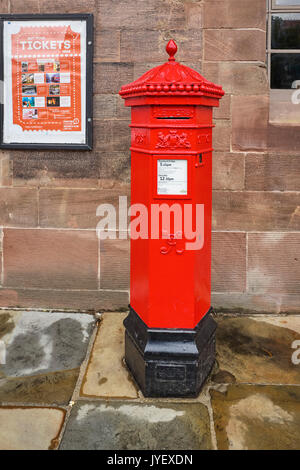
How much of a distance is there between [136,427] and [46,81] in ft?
10.3

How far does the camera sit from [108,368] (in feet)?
12.1

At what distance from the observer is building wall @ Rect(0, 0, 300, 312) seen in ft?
14.3

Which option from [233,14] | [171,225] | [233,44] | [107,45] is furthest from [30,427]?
[233,14]

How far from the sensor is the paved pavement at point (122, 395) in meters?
2.86

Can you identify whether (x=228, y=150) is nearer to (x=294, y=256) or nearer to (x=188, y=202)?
(x=294, y=256)

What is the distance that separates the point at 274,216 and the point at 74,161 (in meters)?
1.98

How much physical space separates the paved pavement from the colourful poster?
1.85 meters

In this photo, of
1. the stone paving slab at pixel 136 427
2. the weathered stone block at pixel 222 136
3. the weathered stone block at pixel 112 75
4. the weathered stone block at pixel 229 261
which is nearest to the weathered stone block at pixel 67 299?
the weathered stone block at pixel 229 261

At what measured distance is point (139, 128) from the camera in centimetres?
318

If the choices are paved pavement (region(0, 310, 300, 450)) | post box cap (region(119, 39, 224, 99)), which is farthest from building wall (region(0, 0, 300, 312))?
post box cap (region(119, 39, 224, 99))

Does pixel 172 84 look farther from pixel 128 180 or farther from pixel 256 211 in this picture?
pixel 256 211

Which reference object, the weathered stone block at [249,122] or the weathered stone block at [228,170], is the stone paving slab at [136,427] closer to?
the weathered stone block at [228,170]

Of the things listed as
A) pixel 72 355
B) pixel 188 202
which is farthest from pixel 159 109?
pixel 72 355

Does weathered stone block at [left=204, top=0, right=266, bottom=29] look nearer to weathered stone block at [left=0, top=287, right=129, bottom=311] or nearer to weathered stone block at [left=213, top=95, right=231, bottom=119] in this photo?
weathered stone block at [left=213, top=95, right=231, bottom=119]
